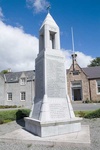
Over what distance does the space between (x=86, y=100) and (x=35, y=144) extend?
20.5 m

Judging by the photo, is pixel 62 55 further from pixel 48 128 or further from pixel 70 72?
pixel 70 72

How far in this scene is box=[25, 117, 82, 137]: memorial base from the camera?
6.25m

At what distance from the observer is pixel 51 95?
770 cm

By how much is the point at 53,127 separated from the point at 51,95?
70.7 inches

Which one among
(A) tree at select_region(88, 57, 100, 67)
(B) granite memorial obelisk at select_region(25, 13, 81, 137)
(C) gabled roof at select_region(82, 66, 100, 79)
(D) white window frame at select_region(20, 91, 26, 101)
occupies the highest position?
(A) tree at select_region(88, 57, 100, 67)

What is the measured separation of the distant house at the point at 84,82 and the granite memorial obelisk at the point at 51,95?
17.7m

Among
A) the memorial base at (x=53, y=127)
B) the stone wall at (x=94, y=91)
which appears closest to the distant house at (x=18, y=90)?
the stone wall at (x=94, y=91)

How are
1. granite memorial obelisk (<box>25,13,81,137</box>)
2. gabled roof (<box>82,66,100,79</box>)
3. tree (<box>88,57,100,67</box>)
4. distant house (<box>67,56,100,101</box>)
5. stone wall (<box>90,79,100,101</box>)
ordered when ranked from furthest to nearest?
tree (<box>88,57,100,67</box>), gabled roof (<box>82,66,100,79</box>), distant house (<box>67,56,100,101</box>), stone wall (<box>90,79,100,101</box>), granite memorial obelisk (<box>25,13,81,137</box>)

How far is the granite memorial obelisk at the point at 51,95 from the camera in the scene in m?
6.64

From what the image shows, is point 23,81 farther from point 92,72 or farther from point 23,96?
point 92,72

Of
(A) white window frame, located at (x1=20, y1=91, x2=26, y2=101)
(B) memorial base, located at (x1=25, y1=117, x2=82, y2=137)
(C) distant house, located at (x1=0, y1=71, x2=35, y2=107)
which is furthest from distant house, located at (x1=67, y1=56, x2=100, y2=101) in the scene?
(B) memorial base, located at (x1=25, y1=117, x2=82, y2=137)

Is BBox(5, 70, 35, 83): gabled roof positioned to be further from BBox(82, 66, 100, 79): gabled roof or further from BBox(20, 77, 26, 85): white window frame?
BBox(82, 66, 100, 79): gabled roof

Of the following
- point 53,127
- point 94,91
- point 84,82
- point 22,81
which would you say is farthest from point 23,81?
point 53,127

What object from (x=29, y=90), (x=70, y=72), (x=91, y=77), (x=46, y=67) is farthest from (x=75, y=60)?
(x=46, y=67)
